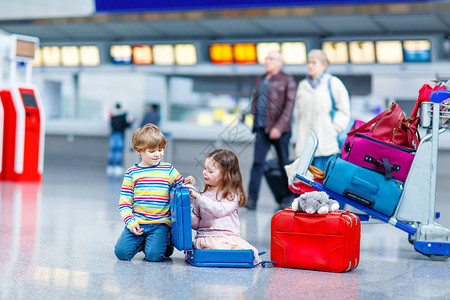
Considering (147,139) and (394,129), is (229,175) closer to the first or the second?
(147,139)

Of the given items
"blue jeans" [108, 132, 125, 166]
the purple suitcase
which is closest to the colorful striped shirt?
the purple suitcase

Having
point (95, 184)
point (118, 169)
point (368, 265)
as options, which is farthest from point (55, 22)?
point (368, 265)

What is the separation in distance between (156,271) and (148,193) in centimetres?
52

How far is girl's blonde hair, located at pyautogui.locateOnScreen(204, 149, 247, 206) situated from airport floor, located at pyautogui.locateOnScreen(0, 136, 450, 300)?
1.45 ft

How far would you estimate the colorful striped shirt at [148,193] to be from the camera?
3804 mm

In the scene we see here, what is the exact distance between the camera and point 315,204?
3.68 meters

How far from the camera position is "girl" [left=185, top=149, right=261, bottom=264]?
3730mm

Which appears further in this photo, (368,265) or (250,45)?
(250,45)

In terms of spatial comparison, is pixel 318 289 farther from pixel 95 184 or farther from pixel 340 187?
pixel 95 184

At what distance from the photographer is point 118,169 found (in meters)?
12.3

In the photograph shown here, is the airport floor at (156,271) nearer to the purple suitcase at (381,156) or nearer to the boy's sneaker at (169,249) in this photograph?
the boy's sneaker at (169,249)

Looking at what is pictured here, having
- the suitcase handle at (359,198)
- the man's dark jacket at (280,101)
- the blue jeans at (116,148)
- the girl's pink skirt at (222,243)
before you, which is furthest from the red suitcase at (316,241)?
the blue jeans at (116,148)

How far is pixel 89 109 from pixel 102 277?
13.9 metres

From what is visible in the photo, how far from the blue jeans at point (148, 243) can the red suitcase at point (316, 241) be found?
0.64m
